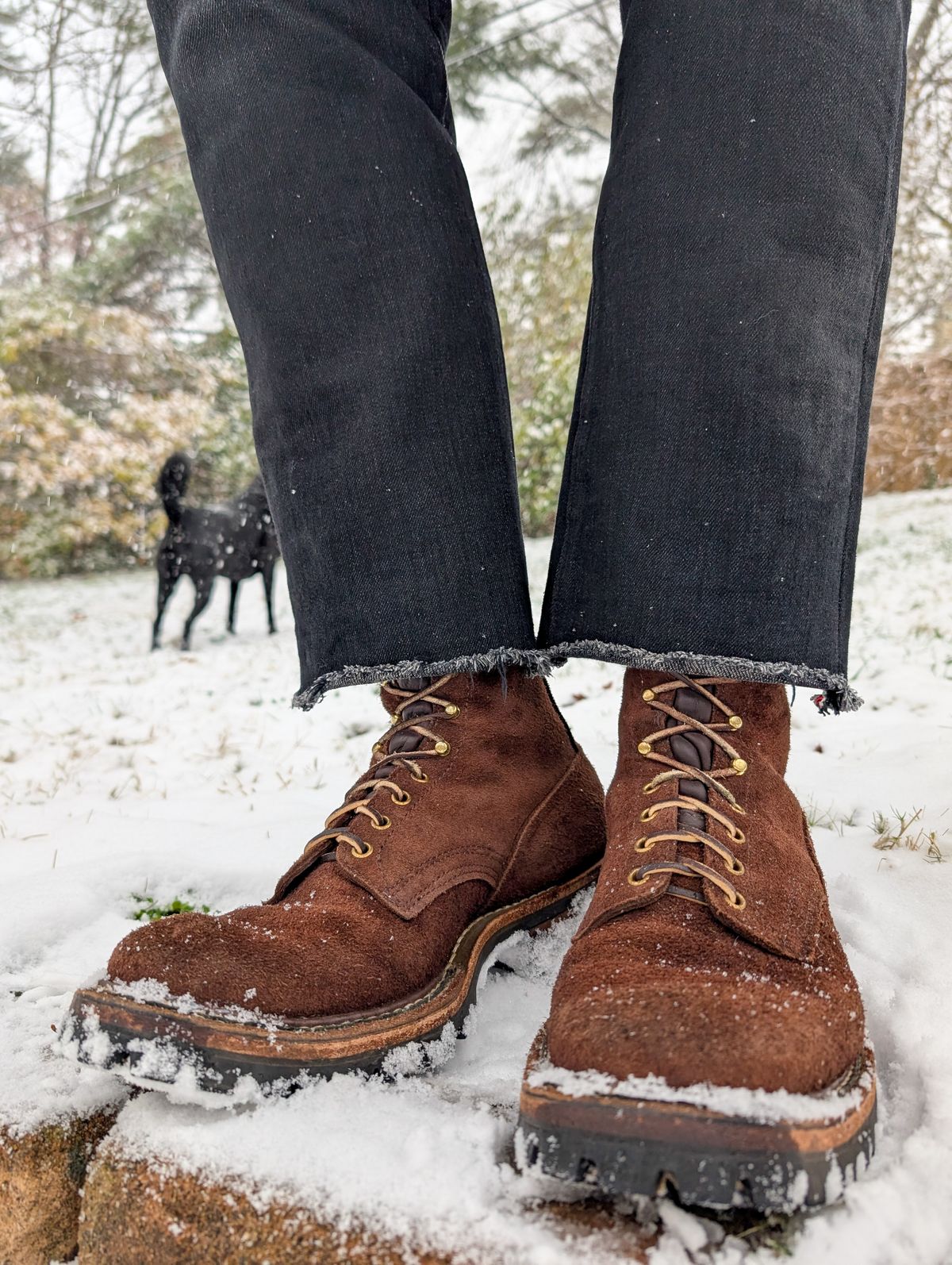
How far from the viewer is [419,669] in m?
0.99

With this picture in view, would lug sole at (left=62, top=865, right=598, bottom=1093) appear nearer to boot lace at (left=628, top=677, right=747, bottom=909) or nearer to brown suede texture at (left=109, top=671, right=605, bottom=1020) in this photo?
brown suede texture at (left=109, top=671, right=605, bottom=1020)

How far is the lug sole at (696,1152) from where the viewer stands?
23.4 inches

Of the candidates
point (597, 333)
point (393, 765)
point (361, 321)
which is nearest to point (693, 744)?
point (393, 765)

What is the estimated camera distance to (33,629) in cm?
631

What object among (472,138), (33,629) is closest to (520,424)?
(472,138)

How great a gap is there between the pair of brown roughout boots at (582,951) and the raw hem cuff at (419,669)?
0.05 metres

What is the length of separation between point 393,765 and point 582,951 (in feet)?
1.10

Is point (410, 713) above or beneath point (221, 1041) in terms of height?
above

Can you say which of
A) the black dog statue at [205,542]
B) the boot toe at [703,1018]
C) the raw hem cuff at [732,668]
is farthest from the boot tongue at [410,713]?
the black dog statue at [205,542]

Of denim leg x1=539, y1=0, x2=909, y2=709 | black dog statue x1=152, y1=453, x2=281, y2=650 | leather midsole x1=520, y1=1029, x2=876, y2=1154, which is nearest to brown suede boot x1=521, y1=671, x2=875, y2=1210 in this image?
leather midsole x1=520, y1=1029, x2=876, y2=1154

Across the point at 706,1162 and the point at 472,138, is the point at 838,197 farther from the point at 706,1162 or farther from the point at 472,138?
the point at 472,138

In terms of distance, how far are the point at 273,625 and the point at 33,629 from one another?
222 cm

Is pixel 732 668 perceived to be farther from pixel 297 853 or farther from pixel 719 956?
pixel 297 853

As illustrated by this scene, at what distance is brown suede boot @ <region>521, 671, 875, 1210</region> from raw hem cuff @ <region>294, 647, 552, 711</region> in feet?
0.43
